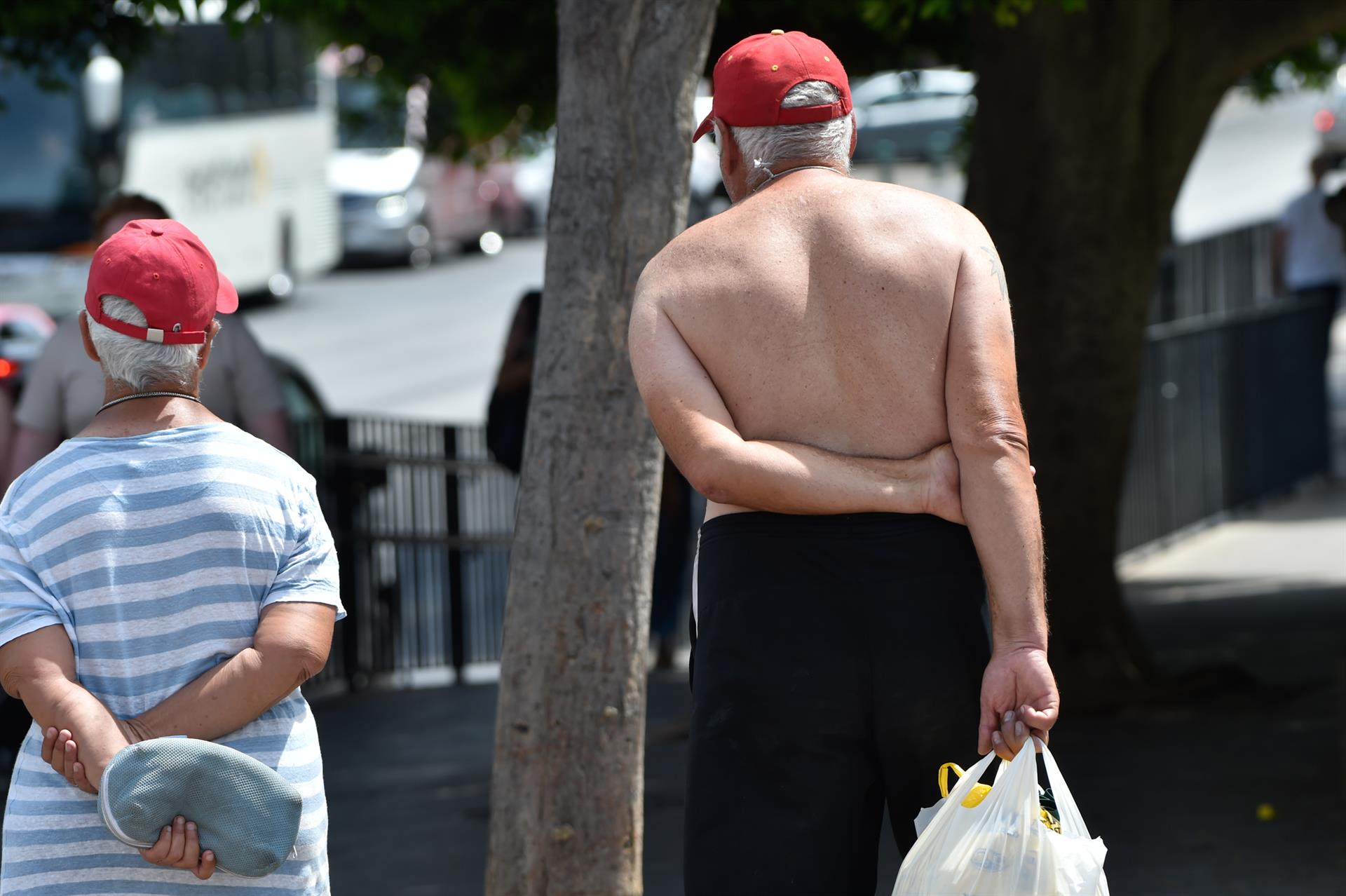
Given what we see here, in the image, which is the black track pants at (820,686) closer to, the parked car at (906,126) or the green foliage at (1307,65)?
the green foliage at (1307,65)

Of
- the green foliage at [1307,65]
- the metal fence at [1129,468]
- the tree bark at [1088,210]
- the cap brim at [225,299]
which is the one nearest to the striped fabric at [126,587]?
the cap brim at [225,299]

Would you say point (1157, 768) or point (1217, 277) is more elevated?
point (1217, 277)

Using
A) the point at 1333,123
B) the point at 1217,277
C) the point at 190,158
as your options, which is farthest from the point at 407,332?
the point at 1217,277

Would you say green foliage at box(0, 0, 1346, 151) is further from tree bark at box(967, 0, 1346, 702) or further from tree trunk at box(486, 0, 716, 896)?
tree trunk at box(486, 0, 716, 896)

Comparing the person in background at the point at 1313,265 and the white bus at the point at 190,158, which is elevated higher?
the white bus at the point at 190,158

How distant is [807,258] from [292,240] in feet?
80.1

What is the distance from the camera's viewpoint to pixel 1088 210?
23.9 feet

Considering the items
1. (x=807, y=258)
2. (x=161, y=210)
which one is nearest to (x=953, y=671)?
(x=807, y=258)

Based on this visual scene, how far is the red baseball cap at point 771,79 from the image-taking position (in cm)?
304

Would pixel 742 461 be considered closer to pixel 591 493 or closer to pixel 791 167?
pixel 791 167

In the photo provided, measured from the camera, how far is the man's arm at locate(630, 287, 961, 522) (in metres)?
2.90

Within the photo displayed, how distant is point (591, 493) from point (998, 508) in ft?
4.67

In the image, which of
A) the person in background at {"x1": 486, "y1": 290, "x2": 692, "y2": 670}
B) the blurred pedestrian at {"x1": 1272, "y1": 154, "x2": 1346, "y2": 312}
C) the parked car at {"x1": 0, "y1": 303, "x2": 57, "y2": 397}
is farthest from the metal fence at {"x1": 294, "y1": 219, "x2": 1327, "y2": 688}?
the parked car at {"x1": 0, "y1": 303, "x2": 57, "y2": 397}

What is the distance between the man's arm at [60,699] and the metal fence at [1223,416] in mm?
8520
